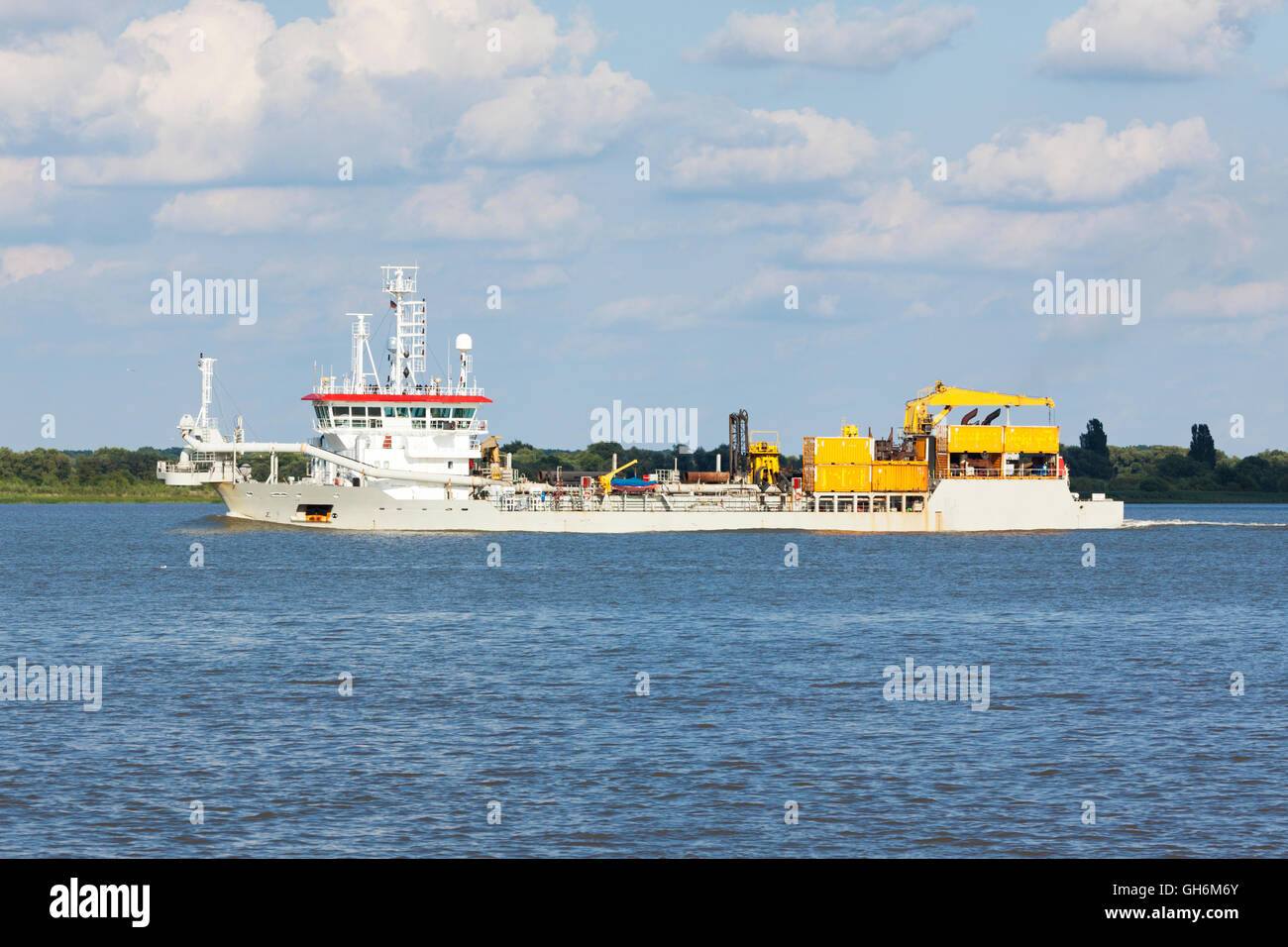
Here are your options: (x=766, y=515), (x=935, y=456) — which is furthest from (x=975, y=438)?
(x=766, y=515)

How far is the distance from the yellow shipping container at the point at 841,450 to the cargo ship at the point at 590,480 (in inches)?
4.1

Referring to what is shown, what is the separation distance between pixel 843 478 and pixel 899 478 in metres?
4.34

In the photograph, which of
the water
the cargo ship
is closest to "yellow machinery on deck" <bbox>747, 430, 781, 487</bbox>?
the cargo ship

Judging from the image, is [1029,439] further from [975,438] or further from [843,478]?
[843,478]

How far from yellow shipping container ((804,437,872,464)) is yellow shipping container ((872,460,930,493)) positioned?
1268mm

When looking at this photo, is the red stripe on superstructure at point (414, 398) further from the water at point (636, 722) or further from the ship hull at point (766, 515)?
the water at point (636, 722)

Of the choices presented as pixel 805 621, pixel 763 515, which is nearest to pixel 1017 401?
pixel 763 515

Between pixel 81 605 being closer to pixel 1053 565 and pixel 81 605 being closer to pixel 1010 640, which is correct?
pixel 1010 640

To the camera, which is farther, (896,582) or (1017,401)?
(1017,401)

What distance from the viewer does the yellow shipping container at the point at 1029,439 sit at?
94438mm
